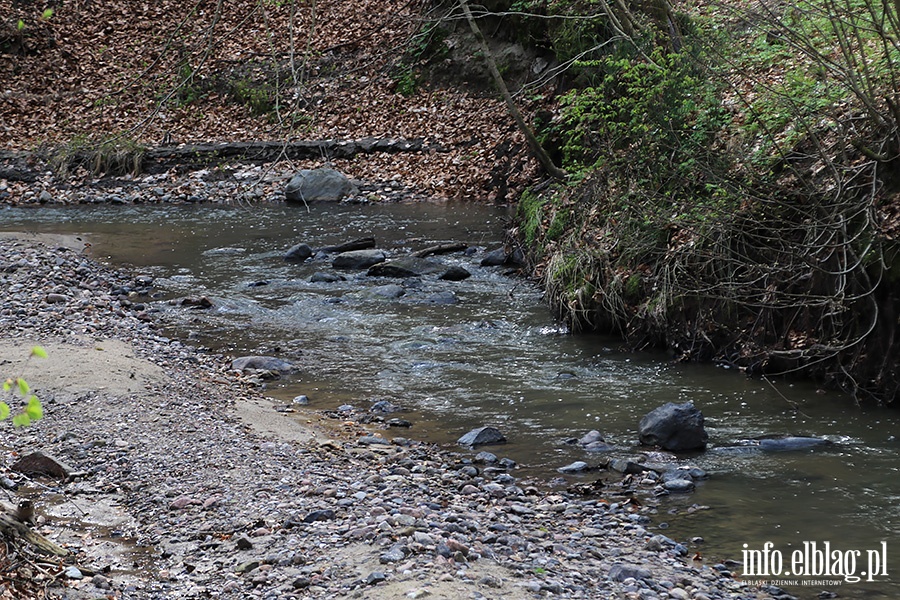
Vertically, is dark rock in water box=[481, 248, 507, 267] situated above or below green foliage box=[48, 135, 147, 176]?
below

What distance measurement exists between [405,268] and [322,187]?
268 inches

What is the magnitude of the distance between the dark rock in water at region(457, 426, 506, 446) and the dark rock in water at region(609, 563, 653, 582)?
2205mm

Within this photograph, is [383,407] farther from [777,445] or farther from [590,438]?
[777,445]

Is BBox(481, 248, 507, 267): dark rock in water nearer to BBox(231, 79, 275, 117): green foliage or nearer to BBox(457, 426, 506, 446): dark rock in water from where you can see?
BBox(457, 426, 506, 446): dark rock in water

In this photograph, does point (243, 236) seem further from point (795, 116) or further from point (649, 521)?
point (649, 521)

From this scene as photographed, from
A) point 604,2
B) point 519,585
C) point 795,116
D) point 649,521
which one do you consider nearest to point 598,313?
point 795,116

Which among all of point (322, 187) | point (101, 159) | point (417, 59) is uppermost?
point (417, 59)

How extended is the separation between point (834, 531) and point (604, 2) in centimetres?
683

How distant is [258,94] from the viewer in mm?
22234

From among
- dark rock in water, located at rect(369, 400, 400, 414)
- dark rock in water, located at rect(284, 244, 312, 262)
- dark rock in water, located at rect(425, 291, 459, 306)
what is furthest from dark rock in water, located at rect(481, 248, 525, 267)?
dark rock in water, located at rect(369, 400, 400, 414)

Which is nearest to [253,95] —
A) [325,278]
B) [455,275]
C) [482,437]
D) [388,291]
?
[325,278]

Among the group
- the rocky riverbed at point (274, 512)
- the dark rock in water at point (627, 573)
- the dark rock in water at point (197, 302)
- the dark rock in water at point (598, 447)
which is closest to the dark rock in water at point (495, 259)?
the dark rock in water at point (197, 302)

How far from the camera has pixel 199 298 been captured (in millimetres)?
11008

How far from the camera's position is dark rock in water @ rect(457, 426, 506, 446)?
6.56 m
